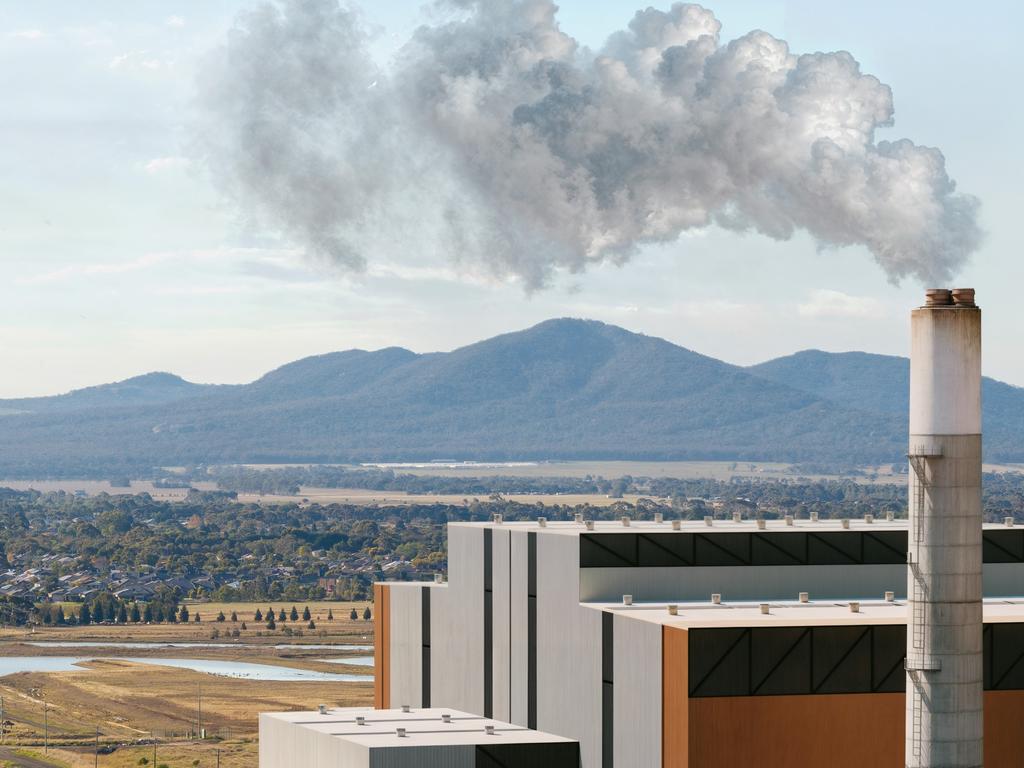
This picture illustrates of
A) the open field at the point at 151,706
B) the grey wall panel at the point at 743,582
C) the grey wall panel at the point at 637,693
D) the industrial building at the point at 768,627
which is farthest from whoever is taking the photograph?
the open field at the point at 151,706

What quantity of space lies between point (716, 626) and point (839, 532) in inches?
611

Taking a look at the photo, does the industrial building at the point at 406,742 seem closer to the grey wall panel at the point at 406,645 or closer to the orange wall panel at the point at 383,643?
the grey wall panel at the point at 406,645

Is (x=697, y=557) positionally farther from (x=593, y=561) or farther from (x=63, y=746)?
(x=63, y=746)

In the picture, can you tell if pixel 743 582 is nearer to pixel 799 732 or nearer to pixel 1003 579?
pixel 1003 579

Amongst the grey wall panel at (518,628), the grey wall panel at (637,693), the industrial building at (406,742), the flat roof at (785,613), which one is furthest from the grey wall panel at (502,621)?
the grey wall panel at (637,693)

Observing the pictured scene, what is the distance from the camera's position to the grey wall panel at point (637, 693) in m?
56.1

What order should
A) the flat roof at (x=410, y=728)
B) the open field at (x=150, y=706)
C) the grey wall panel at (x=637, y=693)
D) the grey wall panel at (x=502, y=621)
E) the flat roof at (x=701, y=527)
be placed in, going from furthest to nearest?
the open field at (x=150, y=706), the grey wall panel at (x=502, y=621), the flat roof at (x=701, y=527), the grey wall panel at (x=637, y=693), the flat roof at (x=410, y=728)

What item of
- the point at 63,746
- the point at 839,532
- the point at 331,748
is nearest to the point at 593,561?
the point at 839,532

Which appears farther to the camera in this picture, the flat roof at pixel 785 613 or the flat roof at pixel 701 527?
the flat roof at pixel 701 527

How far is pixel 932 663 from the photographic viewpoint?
5081 centimetres

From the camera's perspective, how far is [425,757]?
172ft

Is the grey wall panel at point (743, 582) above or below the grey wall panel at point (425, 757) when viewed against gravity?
above

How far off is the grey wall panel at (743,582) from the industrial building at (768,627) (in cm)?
7

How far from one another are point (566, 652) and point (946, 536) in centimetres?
1729
